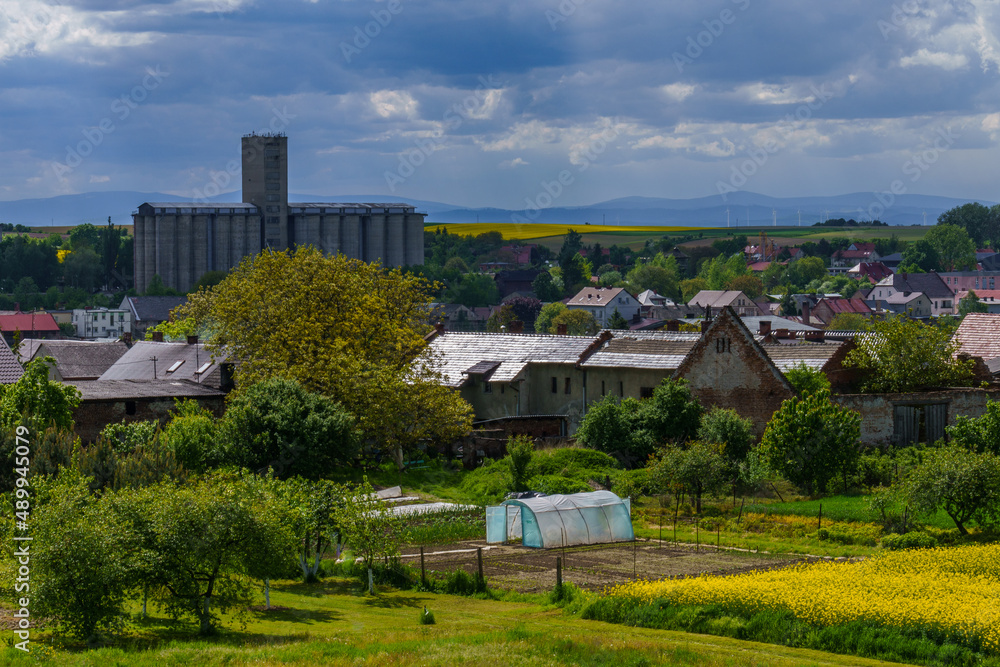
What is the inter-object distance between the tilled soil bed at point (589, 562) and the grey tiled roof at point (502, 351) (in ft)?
74.8

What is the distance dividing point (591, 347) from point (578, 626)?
3337 centimetres

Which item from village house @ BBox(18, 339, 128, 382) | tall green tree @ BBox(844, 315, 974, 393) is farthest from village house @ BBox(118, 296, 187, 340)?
tall green tree @ BBox(844, 315, 974, 393)

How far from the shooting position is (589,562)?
33.1 metres

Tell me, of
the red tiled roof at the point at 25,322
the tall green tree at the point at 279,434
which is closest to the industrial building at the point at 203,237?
the red tiled roof at the point at 25,322

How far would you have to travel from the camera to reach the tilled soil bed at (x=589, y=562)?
99.4ft

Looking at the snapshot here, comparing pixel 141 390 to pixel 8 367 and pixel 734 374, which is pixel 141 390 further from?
pixel 734 374

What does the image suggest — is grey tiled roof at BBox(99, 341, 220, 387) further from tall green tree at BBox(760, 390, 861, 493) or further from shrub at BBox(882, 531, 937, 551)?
shrub at BBox(882, 531, 937, 551)

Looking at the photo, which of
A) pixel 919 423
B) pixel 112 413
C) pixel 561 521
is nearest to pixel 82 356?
pixel 112 413

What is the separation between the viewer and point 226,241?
196 m

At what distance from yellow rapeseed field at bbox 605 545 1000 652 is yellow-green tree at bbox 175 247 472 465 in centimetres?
2186

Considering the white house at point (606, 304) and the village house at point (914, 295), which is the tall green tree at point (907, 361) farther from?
the village house at point (914, 295)

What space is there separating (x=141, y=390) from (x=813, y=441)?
28.8 meters

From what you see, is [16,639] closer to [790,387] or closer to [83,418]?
[83,418]

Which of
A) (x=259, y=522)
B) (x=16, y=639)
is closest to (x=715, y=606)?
(x=259, y=522)
